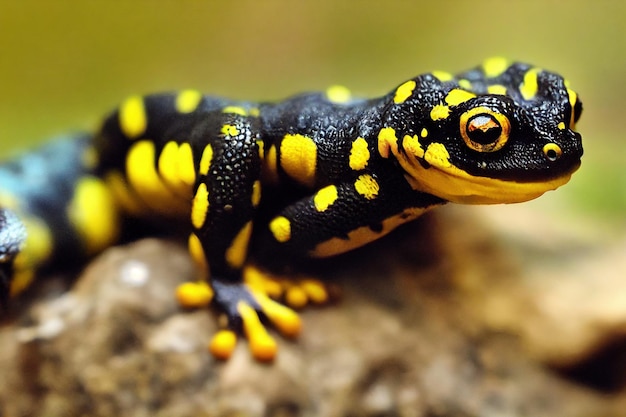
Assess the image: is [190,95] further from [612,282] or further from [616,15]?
[616,15]

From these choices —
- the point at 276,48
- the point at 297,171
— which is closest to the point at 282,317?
the point at 297,171

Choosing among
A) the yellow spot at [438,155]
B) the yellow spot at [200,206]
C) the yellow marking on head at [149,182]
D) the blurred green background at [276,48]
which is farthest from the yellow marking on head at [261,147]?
the blurred green background at [276,48]

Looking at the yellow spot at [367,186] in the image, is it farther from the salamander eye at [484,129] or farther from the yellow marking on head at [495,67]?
the yellow marking on head at [495,67]

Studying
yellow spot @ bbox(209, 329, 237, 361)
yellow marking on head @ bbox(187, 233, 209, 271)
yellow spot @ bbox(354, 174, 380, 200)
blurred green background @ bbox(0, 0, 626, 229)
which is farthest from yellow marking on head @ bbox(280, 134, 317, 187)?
blurred green background @ bbox(0, 0, 626, 229)

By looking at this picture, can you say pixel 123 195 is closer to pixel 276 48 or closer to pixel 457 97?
pixel 457 97

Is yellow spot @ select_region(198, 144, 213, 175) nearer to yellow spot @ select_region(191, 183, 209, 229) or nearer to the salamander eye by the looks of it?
yellow spot @ select_region(191, 183, 209, 229)
